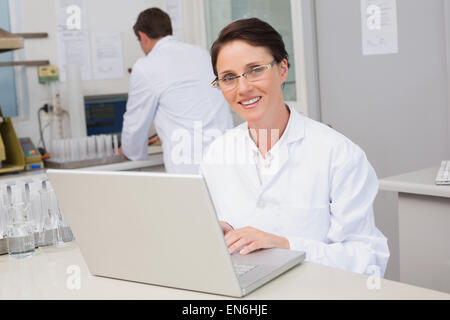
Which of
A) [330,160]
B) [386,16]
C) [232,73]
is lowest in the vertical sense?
[330,160]

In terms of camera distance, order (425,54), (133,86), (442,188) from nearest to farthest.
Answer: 1. (442,188)
2. (425,54)
3. (133,86)

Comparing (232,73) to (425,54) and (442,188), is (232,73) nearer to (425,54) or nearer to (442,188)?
(442,188)

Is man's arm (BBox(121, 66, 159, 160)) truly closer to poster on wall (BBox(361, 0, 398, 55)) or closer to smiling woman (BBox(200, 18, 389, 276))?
poster on wall (BBox(361, 0, 398, 55))

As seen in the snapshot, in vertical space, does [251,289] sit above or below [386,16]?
below

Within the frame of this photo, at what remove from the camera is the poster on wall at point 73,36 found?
12.5 ft

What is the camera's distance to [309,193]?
1.54 meters

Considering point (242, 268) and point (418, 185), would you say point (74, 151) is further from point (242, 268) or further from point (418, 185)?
point (242, 268)

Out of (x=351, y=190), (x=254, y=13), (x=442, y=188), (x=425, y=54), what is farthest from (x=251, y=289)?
(x=254, y=13)

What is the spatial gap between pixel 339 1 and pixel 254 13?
25.8 inches

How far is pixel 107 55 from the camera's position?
3984 millimetres

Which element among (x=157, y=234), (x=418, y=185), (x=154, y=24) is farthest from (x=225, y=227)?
(x=154, y=24)

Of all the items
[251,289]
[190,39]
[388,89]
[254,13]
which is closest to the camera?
[251,289]

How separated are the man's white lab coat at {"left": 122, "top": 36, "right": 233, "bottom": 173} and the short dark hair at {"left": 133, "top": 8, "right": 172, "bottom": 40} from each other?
78mm

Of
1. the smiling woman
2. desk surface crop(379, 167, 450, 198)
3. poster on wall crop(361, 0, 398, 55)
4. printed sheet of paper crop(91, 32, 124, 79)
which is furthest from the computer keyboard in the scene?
printed sheet of paper crop(91, 32, 124, 79)
